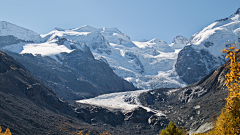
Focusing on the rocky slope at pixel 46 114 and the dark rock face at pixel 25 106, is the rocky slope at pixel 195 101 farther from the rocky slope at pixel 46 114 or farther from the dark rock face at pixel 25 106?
the dark rock face at pixel 25 106

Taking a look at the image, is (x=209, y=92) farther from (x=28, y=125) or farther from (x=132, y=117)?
(x=28, y=125)

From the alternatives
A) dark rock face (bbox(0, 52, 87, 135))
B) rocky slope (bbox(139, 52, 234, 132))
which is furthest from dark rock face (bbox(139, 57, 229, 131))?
dark rock face (bbox(0, 52, 87, 135))

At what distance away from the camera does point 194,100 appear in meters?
141

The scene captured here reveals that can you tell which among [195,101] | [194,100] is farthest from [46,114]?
[194,100]

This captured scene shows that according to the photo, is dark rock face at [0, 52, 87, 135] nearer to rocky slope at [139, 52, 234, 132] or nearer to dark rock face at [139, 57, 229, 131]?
rocky slope at [139, 52, 234, 132]

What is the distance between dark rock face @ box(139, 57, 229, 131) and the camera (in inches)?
4205

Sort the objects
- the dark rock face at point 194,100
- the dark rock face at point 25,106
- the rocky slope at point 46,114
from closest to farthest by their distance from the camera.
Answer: the dark rock face at point 25,106 → the rocky slope at point 46,114 → the dark rock face at point 194,100

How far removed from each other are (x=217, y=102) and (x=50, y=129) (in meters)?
77.5

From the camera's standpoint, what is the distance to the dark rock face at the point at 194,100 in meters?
107

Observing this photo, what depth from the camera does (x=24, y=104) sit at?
8606cm

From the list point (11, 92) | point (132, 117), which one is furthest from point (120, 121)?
point (11, 92)

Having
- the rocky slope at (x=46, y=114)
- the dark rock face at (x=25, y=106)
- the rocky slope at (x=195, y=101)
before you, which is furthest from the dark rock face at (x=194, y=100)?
the dark rock face at (x=25, y=106)

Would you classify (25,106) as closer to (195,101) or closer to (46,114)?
(46,114)

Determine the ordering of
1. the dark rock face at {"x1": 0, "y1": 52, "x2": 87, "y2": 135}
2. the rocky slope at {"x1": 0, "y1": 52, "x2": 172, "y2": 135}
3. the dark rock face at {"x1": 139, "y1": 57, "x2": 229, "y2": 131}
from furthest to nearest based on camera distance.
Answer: the dark rock face at {"x1": 139, "y1": 57, "x2": 229, "y2": 131}
the rocky slope at {"x1": 0, "y1": 52, "x2": 172, "y2": 135}
the dark rock face at {"x1": 0, "y1": 52, "x2": 87, "y2": 135}
